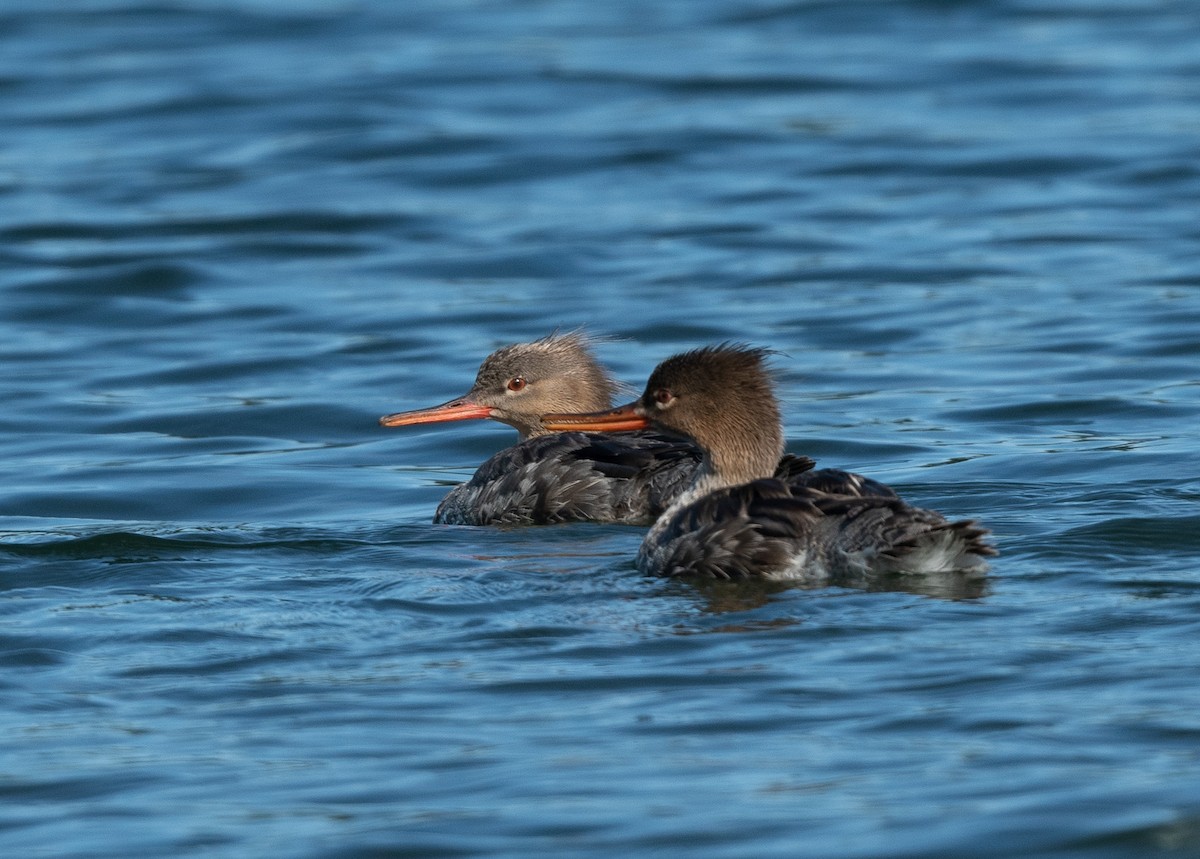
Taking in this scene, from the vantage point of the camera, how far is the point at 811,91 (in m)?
21.6

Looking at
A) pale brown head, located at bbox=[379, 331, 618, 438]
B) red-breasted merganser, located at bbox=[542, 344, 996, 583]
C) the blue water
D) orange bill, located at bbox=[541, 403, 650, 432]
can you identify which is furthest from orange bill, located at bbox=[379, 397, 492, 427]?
red-breasted merganser, located at bbox=[542, 344, 996, 583]

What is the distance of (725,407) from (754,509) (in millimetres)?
618

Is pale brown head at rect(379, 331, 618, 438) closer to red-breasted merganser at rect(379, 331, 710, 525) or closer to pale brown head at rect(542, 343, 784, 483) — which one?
red-breasted merganser at rect(379, 331, 710, 525)

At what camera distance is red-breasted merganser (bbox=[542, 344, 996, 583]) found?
7.39 meters

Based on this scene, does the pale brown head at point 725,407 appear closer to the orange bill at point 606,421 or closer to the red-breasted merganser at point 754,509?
the red-breasted merganser at point 754,509

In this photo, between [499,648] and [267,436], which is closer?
[499,648]

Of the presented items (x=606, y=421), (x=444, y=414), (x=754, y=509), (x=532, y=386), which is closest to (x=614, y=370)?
(x=532, y=386)

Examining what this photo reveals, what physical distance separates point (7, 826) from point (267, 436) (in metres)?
6.45

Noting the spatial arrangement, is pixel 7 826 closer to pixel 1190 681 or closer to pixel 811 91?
pixel 1190 681

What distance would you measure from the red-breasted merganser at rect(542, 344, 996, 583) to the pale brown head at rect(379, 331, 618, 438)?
63.0 inches

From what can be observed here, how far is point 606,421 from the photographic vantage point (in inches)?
346

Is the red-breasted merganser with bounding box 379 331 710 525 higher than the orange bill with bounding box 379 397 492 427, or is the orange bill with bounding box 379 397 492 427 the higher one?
the orange bill with bounding box 379 397 492 427

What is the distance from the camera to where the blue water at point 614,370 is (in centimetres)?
573

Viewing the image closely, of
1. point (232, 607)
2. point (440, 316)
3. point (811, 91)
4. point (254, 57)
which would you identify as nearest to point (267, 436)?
point (440, 316)
